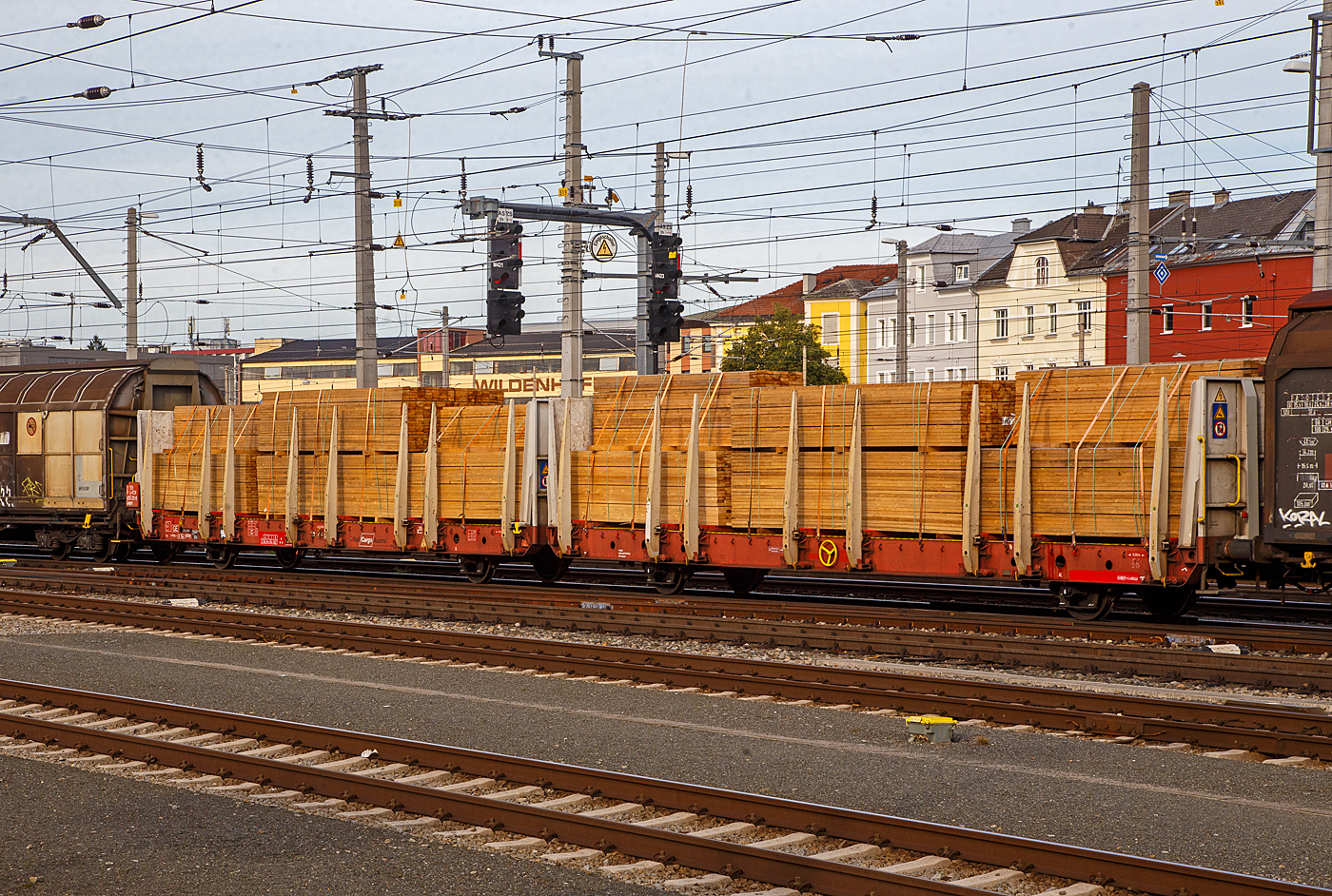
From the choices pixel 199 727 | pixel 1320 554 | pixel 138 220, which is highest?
pixel 138 220

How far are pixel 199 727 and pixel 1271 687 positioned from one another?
8.93m

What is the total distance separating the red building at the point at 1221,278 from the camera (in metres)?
50.0

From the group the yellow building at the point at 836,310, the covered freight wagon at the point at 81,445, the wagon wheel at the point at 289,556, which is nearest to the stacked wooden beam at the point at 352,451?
the covered freight wagon at the point at 81,445

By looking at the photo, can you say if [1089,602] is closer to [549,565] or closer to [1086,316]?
[549,565]

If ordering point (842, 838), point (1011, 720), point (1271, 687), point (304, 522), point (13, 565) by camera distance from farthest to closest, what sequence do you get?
1. point (13, 565)
2. point (304, 522)
3. point (1271, 687)
4. point (1011, 720)
5. point (842, 838)

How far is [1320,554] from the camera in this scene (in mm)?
12578

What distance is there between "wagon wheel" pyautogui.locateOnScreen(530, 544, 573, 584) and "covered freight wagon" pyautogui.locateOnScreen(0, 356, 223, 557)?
898 centimetres

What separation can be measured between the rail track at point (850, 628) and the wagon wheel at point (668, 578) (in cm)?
102

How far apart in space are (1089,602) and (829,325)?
63.8 meters

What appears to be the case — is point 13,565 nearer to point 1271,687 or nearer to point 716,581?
point 716,581

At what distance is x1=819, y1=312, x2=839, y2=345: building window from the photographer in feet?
253

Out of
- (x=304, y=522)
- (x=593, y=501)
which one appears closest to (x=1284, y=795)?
(x=593, y=501)

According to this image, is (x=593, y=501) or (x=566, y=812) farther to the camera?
(x=593, y=501)

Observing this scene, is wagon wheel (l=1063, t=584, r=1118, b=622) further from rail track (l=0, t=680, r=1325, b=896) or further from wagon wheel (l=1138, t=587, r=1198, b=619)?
rail track (l=0, t=680, r=1325, b=896)
